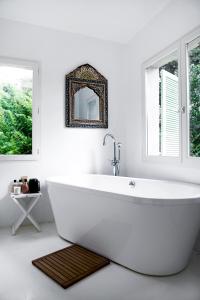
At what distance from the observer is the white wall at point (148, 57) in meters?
2.60

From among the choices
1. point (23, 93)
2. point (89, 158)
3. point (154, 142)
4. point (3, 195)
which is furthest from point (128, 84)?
point (3, 195)

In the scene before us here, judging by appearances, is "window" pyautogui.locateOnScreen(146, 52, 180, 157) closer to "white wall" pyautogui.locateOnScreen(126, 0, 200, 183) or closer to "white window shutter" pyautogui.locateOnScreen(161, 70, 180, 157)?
"white window shutter" pyautogui.locateOnScreen(161, 70, 180, 157)

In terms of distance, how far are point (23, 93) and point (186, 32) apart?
2.10 meters

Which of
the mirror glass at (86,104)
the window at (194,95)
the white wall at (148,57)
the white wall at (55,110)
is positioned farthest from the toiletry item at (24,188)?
the window at (194,95)

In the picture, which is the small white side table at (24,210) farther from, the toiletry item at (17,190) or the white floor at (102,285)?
the white floor at (102,285)

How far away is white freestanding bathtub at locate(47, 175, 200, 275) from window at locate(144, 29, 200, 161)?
523mm

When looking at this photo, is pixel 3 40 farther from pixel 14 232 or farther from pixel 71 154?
pixel 14 232

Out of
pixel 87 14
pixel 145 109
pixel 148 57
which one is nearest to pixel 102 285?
pixel 145 109

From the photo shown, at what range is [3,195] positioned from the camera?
310 cm

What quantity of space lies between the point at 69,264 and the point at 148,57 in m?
2.65

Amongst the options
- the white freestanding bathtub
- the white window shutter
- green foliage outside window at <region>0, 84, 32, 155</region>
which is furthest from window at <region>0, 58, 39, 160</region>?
the white window shutter

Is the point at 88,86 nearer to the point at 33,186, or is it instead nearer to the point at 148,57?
the point at 148,57

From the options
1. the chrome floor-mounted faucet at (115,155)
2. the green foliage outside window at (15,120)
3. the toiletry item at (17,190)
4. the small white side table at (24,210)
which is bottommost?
the small white side table at (24,210)

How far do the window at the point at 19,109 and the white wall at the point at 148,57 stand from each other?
1362 mm
